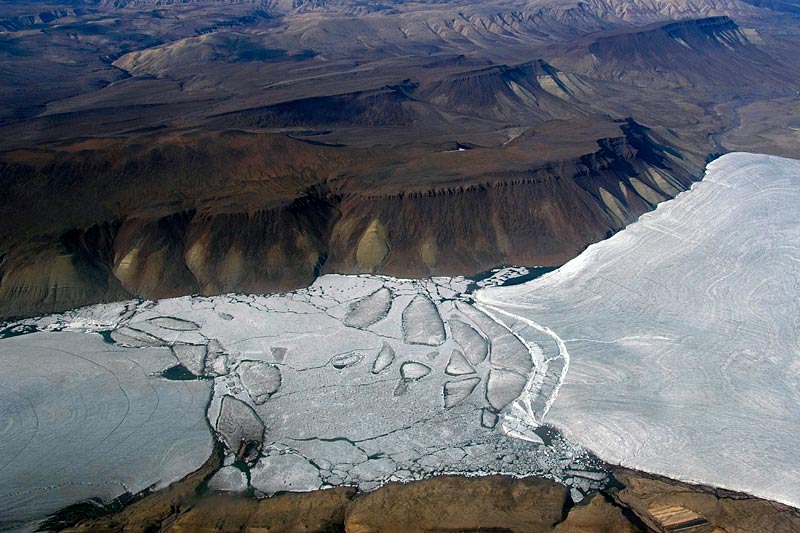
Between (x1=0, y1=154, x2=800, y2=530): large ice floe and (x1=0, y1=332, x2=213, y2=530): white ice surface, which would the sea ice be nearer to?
(x1=0, y1=154, x2=800, y2=530): large ice floe

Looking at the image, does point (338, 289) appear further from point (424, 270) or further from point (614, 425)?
point (614, 425)

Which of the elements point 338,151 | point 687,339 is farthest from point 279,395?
point 338,151

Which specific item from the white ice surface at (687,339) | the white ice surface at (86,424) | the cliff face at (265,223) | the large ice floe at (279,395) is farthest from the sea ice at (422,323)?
the white ice surface at (86,424)

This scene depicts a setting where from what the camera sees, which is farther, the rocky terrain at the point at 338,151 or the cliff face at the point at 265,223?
the rocky terrain at the point at 338,151

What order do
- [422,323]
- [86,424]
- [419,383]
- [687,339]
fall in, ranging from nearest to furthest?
[86,424] → [419,383] → [687,339] → [422,323]

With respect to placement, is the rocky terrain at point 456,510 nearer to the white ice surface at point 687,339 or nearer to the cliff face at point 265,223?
the white ice surface at point 687,339

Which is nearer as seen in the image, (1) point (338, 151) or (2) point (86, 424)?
(2) point (86, 424)

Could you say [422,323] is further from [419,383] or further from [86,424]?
[86,424]

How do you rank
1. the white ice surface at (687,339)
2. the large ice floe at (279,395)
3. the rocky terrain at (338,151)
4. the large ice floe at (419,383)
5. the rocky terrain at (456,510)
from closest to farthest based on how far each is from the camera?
the rocky terrain at (456,510) → the large ice floe at (279,395) → the large ice floe at (419,383) → the white ice surface at (687,339) → the rocky terrain at (338,151)
